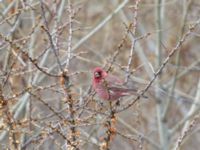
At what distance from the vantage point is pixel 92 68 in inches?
365

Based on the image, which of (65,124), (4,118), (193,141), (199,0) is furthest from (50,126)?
(193,141)

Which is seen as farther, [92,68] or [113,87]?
[92,68]

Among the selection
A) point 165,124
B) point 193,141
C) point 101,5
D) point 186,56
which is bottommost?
point 193,141

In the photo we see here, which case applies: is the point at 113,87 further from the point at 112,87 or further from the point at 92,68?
the point at 92,68

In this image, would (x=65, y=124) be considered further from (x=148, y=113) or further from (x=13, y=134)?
(x=148, y=113)

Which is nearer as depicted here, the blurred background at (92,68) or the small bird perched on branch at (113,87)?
the blurred background at (92,68)

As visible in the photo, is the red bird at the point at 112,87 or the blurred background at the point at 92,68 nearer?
the blurred background at the point at 92,68

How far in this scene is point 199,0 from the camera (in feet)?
30.3

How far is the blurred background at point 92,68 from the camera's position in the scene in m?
3.81

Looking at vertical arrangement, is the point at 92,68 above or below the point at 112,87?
below

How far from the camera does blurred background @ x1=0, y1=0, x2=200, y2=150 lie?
3814 mm

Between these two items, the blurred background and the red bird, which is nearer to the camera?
the blurred background

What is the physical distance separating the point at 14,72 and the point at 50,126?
784 mm

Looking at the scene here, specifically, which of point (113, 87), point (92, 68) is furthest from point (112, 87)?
point (92, 68)
